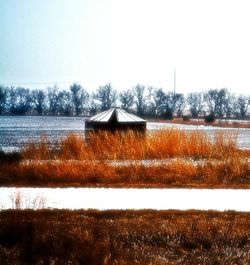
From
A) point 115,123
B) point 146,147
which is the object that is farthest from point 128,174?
point 115,123

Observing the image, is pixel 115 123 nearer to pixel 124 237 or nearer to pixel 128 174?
pixel 128 174

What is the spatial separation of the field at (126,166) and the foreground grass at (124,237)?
285 centimetres

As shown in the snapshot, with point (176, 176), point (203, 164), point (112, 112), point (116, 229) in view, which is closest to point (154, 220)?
point (116, 229)

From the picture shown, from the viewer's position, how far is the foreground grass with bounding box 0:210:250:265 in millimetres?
5762

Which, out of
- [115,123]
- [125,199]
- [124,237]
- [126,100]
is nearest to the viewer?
[124,237]

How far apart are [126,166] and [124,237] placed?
16.7ft

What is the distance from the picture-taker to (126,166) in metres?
11.5

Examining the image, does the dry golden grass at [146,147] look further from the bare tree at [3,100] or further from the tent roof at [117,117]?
the bare tree at [3,100]

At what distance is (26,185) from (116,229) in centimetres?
418

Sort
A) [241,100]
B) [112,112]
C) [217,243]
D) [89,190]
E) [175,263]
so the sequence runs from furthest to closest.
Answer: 1. [241,100]
2. [112,112]
3. [89,190]
4. [217,243]
5. [175,263]

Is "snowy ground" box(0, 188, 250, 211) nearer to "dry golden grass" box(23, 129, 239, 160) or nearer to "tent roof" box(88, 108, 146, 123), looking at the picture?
"dry golden grass" box(23, 129, 239, 160)

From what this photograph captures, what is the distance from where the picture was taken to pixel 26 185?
10.1 metres

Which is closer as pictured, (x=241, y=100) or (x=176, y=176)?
(x=176, y=176)

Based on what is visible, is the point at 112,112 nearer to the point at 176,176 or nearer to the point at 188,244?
the point at 176,176
